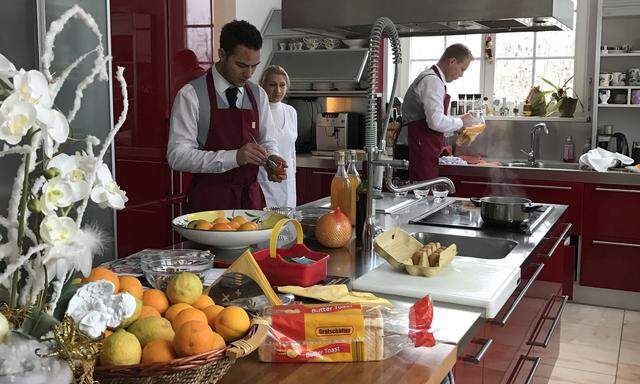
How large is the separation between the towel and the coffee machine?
1924 millimetres

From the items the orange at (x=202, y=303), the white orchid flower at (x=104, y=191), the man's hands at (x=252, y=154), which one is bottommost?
the orange at (x=202, y=303)

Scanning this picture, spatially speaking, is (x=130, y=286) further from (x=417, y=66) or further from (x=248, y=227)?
(x=417, y=66)

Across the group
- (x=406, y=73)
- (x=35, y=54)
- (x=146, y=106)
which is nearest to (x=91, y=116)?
(x=35, y=54)

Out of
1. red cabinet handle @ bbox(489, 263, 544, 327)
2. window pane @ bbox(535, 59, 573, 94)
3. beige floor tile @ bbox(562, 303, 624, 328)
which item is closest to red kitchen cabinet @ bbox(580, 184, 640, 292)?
beige floor tile @ bbox(562, 303, 624, 328)

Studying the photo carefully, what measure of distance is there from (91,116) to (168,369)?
2.33 metres

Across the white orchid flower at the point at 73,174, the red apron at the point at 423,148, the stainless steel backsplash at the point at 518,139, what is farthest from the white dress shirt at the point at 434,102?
the white orchid flower at the point at 73,174

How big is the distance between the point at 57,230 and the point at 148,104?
3.29 meters

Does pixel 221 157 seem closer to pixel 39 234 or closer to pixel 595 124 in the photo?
pixel 39 234

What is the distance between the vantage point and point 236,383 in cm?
122

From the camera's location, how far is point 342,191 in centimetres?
253

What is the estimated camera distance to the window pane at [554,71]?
5.86 m

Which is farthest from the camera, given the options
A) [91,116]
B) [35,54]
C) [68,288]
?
[91,116]

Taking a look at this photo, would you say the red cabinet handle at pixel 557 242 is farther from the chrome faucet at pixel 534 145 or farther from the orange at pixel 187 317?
the chrome faucet at pixel 534 145

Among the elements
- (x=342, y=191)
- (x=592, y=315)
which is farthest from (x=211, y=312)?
(x=592, y=315)
